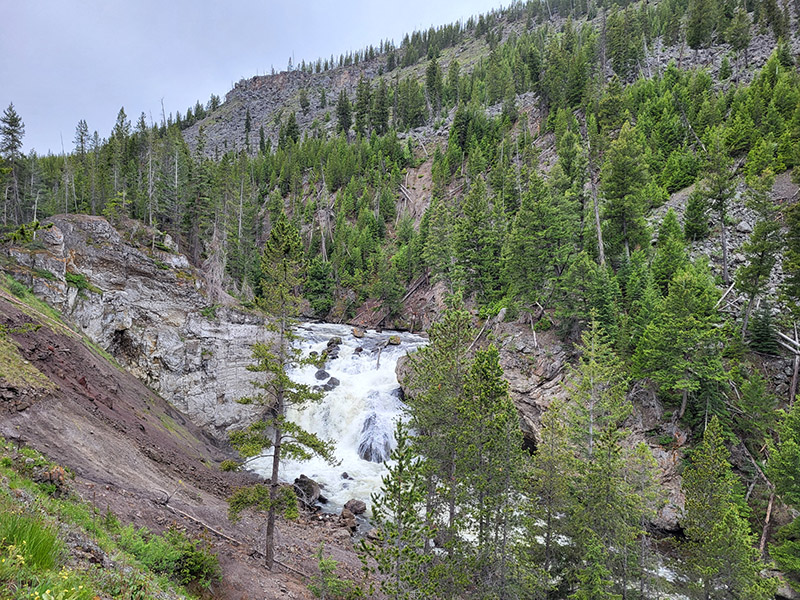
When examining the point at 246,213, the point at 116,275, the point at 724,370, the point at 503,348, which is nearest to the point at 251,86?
the point at 246,213

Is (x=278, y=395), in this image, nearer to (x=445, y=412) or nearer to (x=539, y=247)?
(x=445, y=412)

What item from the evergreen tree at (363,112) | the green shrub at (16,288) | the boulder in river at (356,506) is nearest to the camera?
the boulder in river at (356,506)

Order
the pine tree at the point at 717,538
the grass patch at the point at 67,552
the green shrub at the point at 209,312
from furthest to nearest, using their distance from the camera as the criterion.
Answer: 1. the green shrub at the point at 209,312
2. the pine tree at the point at 717,538
3. the grass patch at the point at 67,552

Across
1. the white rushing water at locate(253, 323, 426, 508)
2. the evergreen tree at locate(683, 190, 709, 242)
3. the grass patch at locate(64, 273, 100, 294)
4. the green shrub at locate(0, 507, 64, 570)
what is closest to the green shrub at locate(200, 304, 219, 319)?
the grass patch at locate(64, 273, 100, 294)

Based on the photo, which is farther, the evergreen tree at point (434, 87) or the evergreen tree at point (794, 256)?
the evergreen tree at point (434, 87)

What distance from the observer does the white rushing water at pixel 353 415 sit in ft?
89.8

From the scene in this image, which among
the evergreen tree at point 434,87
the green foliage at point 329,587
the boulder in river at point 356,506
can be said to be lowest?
the boulder in river at point 356,506

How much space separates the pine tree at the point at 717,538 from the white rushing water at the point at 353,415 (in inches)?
668

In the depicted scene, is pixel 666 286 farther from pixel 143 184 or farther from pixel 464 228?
pixel 143 184

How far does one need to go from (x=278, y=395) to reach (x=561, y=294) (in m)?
25.3

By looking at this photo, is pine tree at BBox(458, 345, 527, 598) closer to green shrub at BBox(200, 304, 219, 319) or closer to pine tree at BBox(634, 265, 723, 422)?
pine tree at BBox(634, 265, 723, 422)

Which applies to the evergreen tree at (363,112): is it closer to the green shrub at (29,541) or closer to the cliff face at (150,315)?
the cliff face at (150,315)

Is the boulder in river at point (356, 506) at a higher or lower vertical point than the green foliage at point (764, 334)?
lower

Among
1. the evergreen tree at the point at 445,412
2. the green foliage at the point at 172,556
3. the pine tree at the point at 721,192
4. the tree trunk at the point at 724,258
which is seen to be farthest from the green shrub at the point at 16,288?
the pine tree at the point at 721,192
